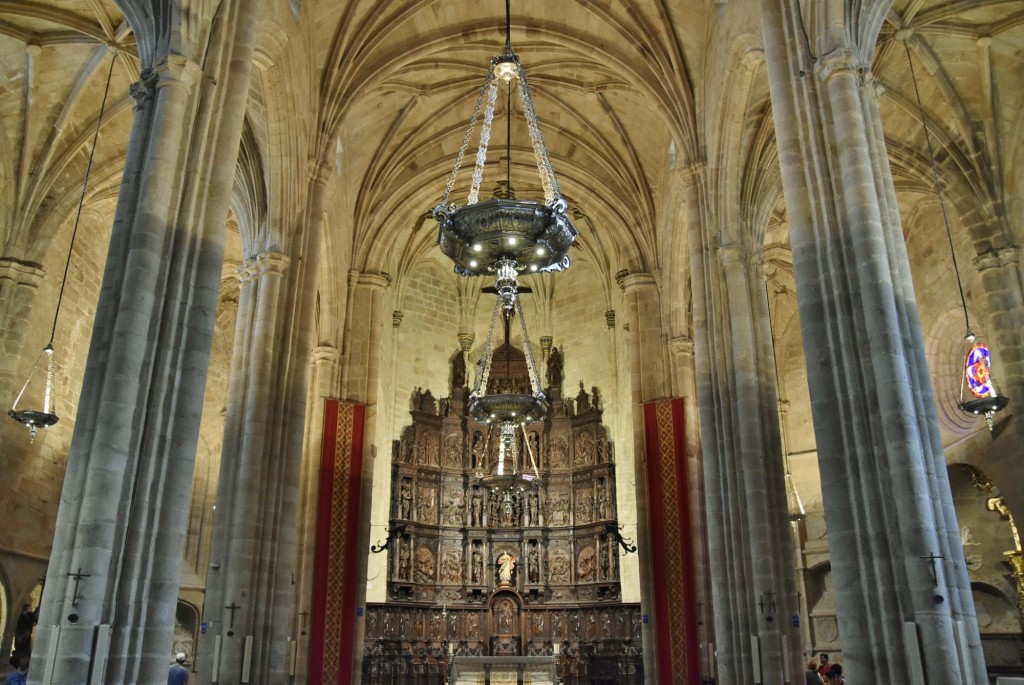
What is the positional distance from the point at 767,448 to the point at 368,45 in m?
11.3

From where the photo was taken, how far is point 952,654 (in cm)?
749

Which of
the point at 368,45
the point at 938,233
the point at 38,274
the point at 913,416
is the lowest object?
the point at 913,416

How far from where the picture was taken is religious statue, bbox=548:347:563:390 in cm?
2755

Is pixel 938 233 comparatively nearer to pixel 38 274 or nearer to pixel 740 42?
pixel 740 42

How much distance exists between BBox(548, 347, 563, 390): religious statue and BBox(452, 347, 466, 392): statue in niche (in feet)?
9.40

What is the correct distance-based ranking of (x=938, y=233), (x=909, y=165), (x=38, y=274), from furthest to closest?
1. (x=938, y=233)
2. (x=909, y=165)
3. (x=38, y=274)

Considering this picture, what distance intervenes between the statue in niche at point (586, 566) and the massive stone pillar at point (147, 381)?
17.1 meters

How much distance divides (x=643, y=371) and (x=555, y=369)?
6.68 meters

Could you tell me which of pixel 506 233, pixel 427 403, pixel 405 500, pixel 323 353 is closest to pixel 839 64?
pixel 506 233

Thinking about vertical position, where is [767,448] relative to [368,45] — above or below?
below

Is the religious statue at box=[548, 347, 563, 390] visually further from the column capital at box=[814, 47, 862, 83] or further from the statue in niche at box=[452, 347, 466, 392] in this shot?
the column capital at box=[814, 47, 862, 83]

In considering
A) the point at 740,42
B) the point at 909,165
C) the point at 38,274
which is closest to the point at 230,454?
the point at 38,274

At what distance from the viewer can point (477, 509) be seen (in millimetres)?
25859

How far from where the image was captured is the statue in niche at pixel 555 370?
2755cm
